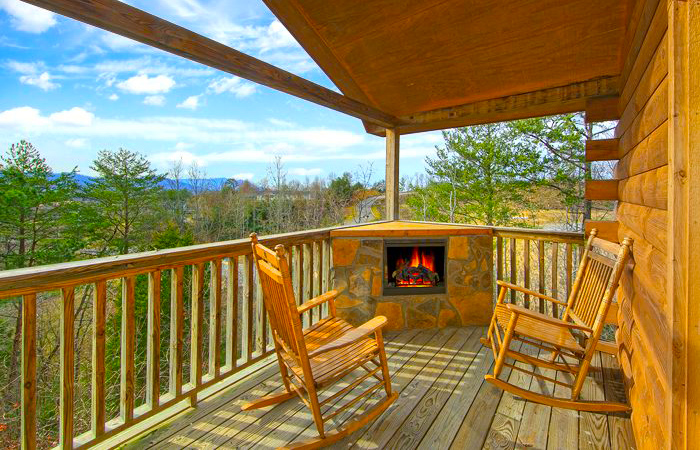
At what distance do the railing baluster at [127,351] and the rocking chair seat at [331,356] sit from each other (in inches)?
31.6

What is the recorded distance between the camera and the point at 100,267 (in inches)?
61.4

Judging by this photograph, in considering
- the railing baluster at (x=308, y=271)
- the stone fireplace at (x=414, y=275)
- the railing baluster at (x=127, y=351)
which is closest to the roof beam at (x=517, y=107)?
the stone fireplace at (x=414, y=275)

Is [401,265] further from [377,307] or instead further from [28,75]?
[28,75]

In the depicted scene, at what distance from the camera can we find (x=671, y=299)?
42.0 inches

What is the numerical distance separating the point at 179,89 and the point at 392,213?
18.2 m

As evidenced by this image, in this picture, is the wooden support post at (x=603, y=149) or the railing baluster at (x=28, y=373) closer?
the railing baluster at (x=28, y=373)

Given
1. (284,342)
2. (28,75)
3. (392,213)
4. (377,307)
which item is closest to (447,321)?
(377,307)

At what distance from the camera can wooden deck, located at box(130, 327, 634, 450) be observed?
171 cm

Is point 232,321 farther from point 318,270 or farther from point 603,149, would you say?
point 603,149

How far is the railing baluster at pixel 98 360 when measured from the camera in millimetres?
1570

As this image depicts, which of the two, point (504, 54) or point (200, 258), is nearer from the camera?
point (200, 258)

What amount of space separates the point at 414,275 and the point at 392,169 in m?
1.68

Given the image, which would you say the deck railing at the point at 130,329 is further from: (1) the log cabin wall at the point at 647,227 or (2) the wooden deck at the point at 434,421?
(1) the log cabin wall at the point at 647,227

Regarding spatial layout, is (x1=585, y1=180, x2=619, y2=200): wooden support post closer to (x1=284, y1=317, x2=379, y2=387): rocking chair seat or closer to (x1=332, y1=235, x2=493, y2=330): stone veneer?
(x1=332, y1=235, x2=493, y2=330): stone veneer
